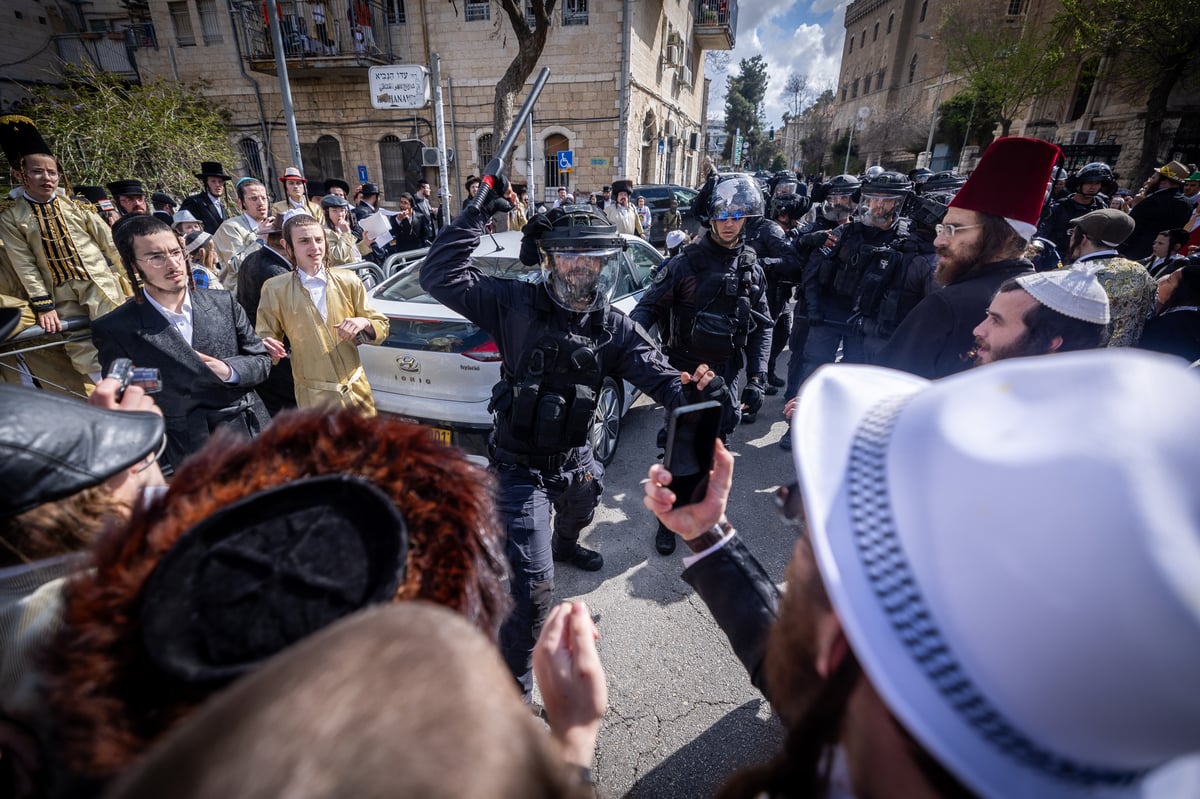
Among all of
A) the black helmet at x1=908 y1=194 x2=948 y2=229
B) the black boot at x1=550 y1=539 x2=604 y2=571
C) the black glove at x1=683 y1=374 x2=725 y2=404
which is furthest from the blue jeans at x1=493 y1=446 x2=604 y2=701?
the black helmet at x1=908 y1=194 x2=948 y2=229

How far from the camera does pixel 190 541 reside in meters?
0.70

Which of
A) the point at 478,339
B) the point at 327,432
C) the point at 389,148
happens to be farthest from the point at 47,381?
the point at 389,148

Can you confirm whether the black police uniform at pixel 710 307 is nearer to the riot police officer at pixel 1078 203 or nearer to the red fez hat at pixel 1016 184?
the red fez hat at pixel 1016 184

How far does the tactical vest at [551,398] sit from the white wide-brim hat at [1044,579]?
183 centimetres

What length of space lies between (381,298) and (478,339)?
110cm

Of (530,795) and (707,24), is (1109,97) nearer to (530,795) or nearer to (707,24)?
(707,24)

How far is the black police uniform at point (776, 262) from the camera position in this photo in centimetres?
531

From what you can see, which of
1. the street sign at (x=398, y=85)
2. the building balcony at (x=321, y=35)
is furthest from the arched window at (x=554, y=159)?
the street sign at (x=398, y=85)

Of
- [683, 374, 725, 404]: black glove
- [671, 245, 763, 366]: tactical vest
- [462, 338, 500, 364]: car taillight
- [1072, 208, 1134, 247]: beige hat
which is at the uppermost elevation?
[1072, 208, 1134, 247]: beige hat

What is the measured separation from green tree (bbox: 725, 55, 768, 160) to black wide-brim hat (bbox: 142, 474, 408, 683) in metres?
63.7

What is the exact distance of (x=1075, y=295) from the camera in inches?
76.2

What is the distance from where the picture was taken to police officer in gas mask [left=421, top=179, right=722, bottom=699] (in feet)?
7.71

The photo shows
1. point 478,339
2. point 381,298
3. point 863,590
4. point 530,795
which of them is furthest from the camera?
point 381,298

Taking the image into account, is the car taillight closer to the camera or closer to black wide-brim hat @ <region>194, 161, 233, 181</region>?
the camera
